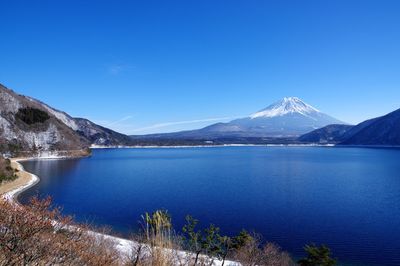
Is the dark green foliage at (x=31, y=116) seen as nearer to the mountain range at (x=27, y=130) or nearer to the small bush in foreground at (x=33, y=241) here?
the mountain range at (x=27, y=130)

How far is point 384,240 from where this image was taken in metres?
17.2

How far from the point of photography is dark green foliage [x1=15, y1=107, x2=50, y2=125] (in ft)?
246

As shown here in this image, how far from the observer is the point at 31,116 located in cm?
7675

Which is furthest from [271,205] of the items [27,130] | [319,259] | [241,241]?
[27,130]

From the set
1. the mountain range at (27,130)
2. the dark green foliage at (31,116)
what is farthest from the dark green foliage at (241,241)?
the dark green foliage at (31,116)

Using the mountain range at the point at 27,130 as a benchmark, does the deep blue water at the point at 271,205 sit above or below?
below

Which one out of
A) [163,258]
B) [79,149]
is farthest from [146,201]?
[79,149]

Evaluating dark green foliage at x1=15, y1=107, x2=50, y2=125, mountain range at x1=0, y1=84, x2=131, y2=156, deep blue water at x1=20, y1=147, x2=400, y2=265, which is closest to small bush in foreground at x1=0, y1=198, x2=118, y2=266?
deep blue water at x1=20, y1=147, x2=400, y2=265

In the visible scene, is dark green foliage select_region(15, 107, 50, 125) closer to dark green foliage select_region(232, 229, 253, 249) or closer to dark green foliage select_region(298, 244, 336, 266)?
dark green foliage select_region(232, 229, 253, 249)

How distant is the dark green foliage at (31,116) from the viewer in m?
74.9

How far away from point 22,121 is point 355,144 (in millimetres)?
147973

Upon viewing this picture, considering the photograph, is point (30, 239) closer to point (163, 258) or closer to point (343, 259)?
point (163, 258)

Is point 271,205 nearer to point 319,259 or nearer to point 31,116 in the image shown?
point 319,259

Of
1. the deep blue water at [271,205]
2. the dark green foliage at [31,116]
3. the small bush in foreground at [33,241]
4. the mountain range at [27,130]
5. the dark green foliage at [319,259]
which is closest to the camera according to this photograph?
the small bush in foreground at [33,241]
